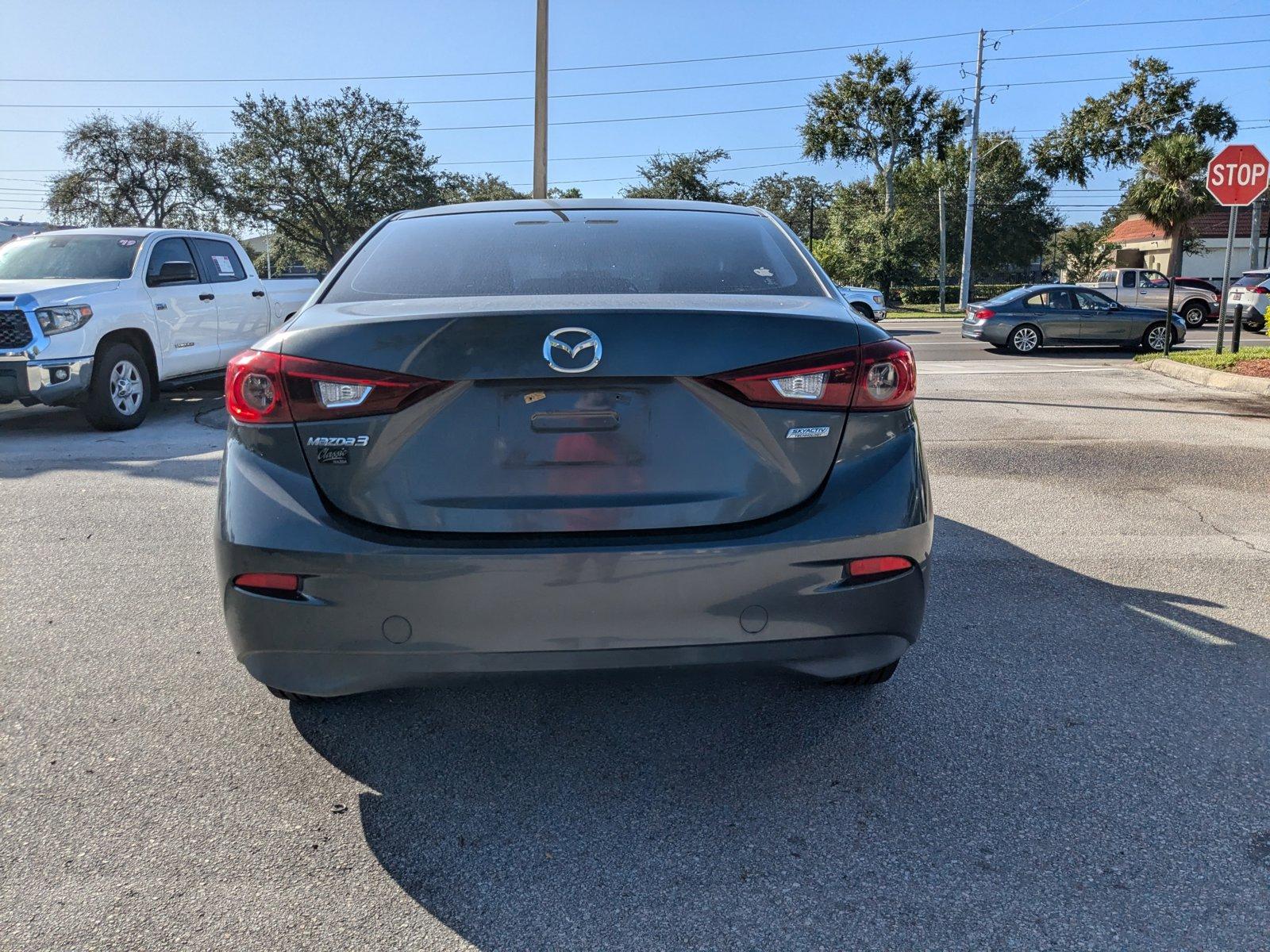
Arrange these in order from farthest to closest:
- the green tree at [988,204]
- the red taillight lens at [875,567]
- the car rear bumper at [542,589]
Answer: the green tree at [988,204]
the red taillight lens at [875,567]
the car rear bumper at [542,589]

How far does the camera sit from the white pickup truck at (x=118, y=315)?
9078 millimetres

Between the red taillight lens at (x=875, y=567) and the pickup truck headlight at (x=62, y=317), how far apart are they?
341 inches

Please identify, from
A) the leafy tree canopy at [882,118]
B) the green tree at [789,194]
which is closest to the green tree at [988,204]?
the leafy tree canopy at [882,118]

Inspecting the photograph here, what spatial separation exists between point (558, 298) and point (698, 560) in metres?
0.80

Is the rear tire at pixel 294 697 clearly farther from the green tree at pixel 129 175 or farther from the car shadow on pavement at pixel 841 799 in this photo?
the green tree at pixel 129 175

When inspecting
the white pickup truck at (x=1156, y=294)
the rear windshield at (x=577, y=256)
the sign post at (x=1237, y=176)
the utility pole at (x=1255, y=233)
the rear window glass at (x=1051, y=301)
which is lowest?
the rear windshield at (x=577, y=256)

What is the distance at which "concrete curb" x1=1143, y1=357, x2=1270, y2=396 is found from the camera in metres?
12.0

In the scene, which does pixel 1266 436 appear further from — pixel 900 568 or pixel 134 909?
pixel 134 909

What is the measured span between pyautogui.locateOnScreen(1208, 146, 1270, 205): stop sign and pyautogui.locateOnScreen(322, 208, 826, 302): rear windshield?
13455 mm

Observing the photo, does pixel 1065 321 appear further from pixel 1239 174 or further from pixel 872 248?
pixel 872 248

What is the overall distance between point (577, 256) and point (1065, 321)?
18.7 m

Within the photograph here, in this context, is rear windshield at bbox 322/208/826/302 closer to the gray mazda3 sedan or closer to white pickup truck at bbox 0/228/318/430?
the gray mazda3 sedan

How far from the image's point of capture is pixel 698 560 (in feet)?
8.52

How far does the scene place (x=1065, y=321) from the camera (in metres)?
20.0
